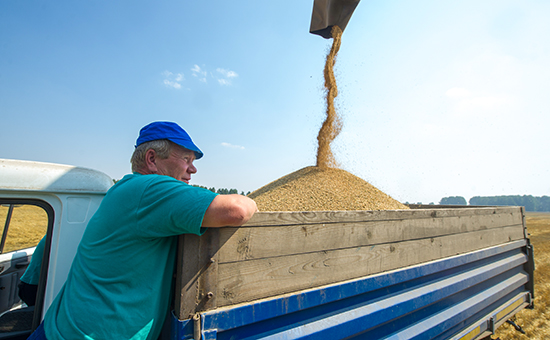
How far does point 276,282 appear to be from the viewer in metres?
1.36

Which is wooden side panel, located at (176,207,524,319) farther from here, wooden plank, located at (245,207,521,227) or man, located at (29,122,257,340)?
Answer: man, located at (29,122,257,340)

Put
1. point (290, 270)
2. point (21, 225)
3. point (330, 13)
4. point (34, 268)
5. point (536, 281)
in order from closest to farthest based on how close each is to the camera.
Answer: point (290, 270)
point (34, 268)
point (21, 225)
point (330, 13)
point (536, 281)

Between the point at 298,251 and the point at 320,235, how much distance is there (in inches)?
6.7

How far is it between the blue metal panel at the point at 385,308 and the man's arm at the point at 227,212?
406mm

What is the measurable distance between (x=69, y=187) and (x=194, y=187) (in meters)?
0.91

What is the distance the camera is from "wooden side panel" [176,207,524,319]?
1.17 metres

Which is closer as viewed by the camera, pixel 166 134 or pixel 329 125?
pixel 166 134

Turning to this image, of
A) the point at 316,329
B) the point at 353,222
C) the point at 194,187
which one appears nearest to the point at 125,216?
the point at 194,187

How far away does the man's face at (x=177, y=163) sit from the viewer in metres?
1.56

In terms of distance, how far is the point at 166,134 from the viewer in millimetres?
1539

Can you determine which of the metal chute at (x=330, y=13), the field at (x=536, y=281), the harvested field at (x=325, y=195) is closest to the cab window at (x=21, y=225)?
the field at (x=536, y=281)

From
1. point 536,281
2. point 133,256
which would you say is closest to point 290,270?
point 133,256

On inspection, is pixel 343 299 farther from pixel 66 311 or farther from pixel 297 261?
pixel 66 311

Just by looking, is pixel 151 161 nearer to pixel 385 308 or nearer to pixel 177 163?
pixel 177 163
